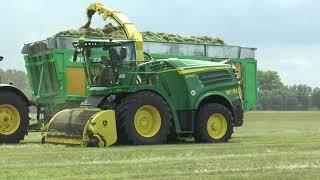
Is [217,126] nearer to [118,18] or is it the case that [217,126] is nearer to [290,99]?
[118,18]

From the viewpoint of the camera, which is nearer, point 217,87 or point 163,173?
point 163,173

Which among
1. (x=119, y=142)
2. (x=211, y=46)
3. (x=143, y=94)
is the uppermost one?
(x=211, y=46)

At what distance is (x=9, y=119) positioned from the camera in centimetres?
1586

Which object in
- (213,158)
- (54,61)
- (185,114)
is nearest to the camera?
(213,158)

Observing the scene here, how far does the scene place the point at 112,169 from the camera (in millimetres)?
9812

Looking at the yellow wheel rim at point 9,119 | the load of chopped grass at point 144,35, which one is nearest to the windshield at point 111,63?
the yellow wheel rim at point 9,119

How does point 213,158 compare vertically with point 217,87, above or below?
below

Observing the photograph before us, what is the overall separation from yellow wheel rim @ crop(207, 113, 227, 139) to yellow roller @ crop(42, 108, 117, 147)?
10.0ft

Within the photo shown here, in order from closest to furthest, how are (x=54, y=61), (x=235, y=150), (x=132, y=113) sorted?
(x=235, y=150) → (x=132, y=113) → (x=54, y=61)

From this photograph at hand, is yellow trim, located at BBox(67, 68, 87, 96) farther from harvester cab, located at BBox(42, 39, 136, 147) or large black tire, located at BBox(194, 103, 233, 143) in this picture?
large black tire, located at BBox(194, 103, 233, 143)

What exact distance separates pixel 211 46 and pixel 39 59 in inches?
220

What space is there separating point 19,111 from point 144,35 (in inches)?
256

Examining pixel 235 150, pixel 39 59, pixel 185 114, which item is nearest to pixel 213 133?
pixel 185 114

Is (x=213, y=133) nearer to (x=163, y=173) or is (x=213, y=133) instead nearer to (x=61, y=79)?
(x=61, y=79)
